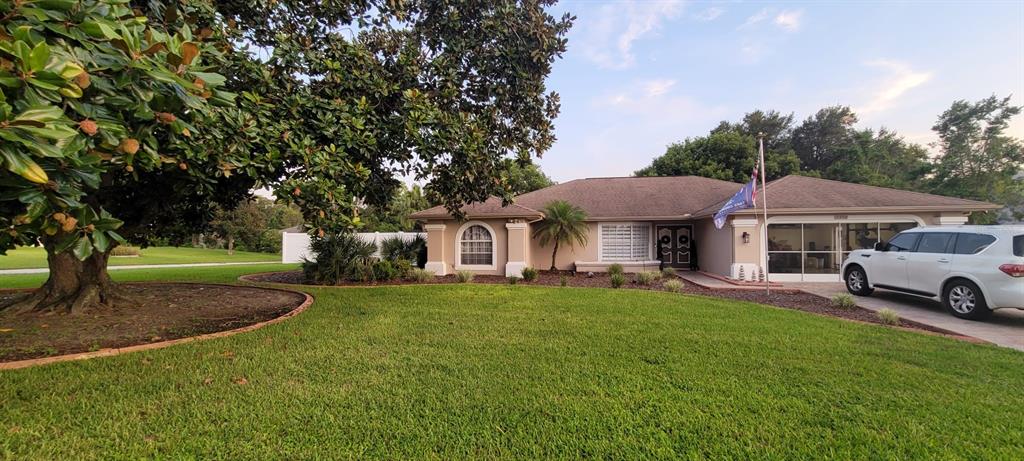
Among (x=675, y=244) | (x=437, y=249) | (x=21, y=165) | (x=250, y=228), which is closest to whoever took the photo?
(x=21, y=165)

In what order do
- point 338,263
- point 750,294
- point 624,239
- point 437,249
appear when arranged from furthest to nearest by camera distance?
point 624,239
point 437,249
point 338,263
point 750,294

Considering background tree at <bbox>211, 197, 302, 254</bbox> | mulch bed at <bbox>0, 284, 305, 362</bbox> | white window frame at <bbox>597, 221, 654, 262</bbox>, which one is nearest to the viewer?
mulch bed at <bbox>0, 284, 305, 362</bbox>

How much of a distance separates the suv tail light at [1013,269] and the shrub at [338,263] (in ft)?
43.7

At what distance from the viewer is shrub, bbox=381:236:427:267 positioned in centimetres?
1439

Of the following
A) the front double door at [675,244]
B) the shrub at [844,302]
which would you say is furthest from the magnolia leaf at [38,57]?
the front double door at [675,244]

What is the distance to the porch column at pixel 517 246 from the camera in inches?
532

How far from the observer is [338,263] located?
38.0ft

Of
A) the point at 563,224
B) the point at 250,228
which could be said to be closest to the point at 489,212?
the point at 563,224

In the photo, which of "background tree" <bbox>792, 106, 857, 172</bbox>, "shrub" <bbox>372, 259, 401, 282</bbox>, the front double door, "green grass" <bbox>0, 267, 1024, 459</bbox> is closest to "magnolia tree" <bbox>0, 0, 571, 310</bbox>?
"green grass" <bbox>0, 267, 1024, 459</bbox>

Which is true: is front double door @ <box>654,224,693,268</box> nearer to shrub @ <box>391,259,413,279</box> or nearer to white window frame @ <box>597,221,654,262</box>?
white window frame @ <box>597,221,654,262</box>

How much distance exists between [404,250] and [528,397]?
1210 cm

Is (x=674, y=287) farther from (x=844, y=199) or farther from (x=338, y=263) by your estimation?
(x=338, y=263)

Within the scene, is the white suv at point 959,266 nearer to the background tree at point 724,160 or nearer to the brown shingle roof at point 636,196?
the brown shingle roof at point 636,196

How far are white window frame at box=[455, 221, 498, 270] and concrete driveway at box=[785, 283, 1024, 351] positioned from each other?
29.6 ft
